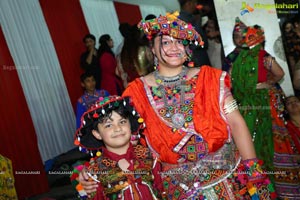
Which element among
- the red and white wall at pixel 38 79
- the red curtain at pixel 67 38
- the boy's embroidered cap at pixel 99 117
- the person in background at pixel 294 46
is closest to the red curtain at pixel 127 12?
the red and white wall at pixel 38 79

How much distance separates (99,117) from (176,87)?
43 centimetres

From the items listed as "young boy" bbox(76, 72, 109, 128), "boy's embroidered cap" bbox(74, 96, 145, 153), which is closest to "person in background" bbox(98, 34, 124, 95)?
"young boy" bbox(76, 72, 109, 128)

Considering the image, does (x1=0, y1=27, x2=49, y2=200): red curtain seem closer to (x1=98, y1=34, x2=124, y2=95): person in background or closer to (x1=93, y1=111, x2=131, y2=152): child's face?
(x1=98, y1=34, x2=124, y2=95): person in background

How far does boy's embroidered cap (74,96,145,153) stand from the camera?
7.23 ft

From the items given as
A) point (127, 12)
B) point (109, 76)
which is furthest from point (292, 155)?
point (127, 12)

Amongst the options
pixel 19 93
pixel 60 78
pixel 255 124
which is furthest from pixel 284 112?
pixel 60 78

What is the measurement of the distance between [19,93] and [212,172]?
388 centimetres

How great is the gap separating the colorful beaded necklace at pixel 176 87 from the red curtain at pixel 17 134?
10.2 feet

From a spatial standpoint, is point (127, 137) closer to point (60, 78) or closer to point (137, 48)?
point (137, 48)

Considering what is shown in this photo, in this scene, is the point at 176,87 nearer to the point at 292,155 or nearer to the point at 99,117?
the point at 99,117

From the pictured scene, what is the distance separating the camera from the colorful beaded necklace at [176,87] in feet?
6.83

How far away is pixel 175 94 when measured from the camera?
2.15 metres

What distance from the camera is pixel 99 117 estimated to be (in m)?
2.26

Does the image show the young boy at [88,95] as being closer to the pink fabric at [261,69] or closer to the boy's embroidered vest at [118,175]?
the pink fabric at [261,69]
